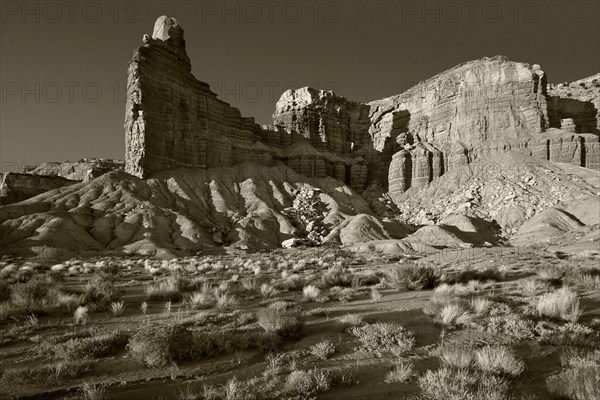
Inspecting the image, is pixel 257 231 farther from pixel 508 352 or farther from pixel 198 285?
pixel 508 352

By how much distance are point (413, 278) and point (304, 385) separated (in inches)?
342

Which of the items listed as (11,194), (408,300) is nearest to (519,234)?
(408,300)

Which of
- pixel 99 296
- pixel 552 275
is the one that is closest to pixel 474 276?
pixel 552 275

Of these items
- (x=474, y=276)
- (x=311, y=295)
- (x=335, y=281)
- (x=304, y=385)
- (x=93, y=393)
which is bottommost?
(x=474, y=276)

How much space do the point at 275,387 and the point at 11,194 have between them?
227 feet

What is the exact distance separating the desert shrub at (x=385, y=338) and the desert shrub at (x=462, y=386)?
132cm

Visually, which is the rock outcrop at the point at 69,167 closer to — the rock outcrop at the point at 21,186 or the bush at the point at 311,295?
the rock outcrop at the point at 21,186

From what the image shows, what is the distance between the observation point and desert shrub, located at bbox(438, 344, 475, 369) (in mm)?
5689

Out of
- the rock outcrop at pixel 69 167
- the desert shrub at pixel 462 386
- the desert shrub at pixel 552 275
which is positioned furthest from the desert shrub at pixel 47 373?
the rock outcrop at pixel 69 167

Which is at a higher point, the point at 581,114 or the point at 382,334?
the point at 581,114

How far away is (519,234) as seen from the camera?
160 ft

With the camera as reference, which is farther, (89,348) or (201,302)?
(201,302)

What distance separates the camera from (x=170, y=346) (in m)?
6.27

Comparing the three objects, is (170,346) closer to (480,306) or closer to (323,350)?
(323,350)
